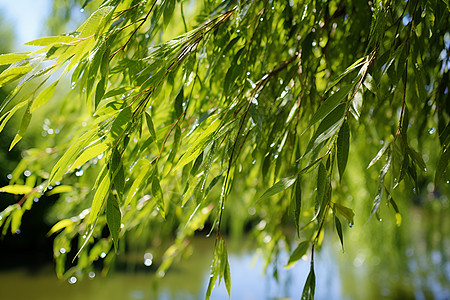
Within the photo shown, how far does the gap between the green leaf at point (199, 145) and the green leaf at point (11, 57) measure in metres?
0.26

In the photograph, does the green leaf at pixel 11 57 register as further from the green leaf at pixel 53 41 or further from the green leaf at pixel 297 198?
the green leaf at pixel 297 198

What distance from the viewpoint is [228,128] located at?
2.37 ft

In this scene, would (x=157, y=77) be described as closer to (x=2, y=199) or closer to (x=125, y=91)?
(x=125, y=91)

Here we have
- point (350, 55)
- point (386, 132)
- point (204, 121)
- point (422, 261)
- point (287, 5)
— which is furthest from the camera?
point (422, 261)

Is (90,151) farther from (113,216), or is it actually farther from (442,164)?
(442,164)

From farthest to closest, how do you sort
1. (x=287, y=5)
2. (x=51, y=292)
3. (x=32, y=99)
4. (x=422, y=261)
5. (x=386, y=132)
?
(x=422, y=261) → (x=51, y=292) → (x=386, y=132) → (x=287, y=5) → (x=32, y=99)

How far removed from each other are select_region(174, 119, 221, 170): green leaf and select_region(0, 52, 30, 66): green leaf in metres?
0.26

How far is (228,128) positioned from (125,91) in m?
0.18

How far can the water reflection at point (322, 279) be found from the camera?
4285mm

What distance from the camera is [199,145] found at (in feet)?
2.29

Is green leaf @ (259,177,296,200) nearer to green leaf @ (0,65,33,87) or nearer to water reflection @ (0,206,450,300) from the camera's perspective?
green leaf @ (0,65,33,87)

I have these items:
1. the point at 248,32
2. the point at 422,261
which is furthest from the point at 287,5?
the point at 422,261

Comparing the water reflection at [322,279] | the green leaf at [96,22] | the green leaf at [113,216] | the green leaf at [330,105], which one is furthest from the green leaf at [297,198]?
the water reflection at [322,279]

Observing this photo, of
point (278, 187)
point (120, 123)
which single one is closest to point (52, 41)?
point (120, 123)
